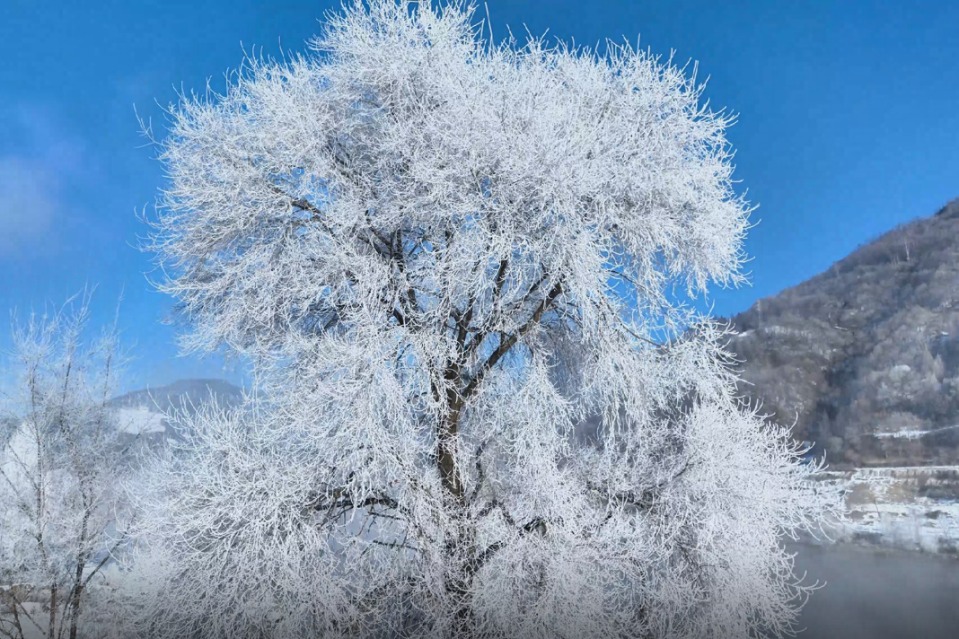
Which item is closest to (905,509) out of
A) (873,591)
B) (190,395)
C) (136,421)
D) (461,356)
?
(873,591)

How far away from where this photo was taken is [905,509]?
6.68 m

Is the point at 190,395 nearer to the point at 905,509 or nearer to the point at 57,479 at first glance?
the point at 57,479

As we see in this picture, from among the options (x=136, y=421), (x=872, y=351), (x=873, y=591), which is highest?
(x=136, y=421)

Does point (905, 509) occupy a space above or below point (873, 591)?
above

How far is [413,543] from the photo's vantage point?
204 inches

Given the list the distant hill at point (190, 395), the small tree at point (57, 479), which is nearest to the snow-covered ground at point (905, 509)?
the distant hill at point (190, 395)

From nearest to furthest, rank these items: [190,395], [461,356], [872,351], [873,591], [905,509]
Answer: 1. [461,356]
2. [190,395]
3. [873,591]
4. [905,509]
5. [872,351]

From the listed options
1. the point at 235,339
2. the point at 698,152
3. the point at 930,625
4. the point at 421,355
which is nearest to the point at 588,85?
the point at 698,152

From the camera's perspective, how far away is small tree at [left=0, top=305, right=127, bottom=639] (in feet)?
27.4

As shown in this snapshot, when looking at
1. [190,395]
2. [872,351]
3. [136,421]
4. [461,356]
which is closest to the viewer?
[461,356]

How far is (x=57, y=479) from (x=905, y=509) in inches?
399

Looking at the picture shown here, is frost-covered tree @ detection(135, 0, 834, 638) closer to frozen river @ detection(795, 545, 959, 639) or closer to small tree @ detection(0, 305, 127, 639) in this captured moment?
frozen river @ detection(795, 545, 959, 639)

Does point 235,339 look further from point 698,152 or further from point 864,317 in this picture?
point 864,317

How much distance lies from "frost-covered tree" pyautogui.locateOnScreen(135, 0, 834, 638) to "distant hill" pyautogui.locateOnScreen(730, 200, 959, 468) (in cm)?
146
